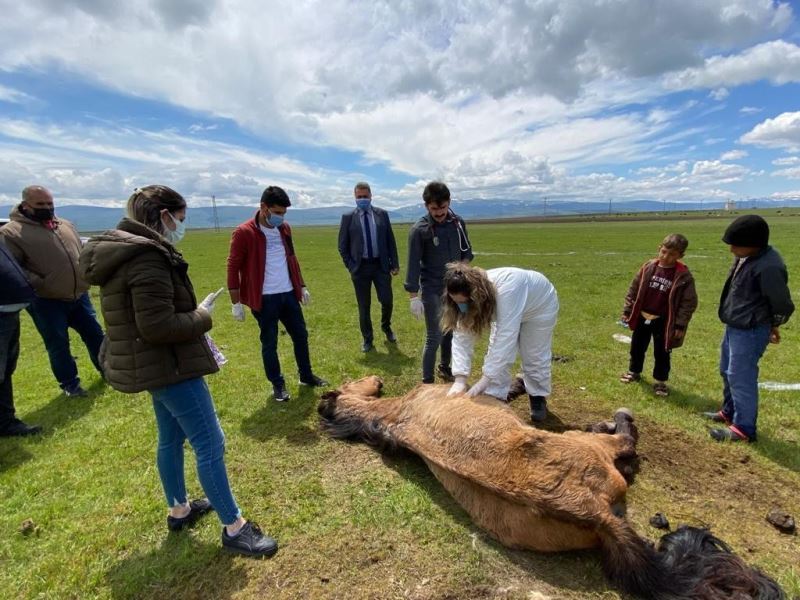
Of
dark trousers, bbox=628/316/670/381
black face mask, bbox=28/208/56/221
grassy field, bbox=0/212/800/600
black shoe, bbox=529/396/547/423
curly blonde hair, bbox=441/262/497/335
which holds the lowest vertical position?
grassy field, bbox=0/212/800/600

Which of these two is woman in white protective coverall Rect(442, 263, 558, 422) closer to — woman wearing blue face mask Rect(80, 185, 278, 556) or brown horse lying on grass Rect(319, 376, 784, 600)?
brown horse lying on grass Rect(319, 376, 784, 600)

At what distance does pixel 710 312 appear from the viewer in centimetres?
992

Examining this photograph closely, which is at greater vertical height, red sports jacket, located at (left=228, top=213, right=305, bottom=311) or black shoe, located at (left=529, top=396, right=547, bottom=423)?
red sports jacket, located at (left=228, top=213, right=305, bottom=311)

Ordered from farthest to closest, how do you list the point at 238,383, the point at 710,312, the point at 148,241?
the point at 710,312 < the point at 238,383 < the point at 148,241

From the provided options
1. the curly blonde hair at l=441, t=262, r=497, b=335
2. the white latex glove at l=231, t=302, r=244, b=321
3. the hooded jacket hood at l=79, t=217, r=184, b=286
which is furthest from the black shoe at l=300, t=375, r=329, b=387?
the hooded jacket hood at l=79, t=217, r=184, b=286

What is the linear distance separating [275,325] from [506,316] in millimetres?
2936

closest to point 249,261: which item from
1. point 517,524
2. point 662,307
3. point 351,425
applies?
point 351,425

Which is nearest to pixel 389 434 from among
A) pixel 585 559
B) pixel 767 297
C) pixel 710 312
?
pixel 585 559

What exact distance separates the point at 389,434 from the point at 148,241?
2637 millimetres

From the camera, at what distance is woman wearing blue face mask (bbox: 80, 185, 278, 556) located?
7.69 ft

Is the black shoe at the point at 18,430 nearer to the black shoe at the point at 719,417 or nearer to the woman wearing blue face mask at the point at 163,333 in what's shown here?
the woman wearing blue face mask at the point at 163,333

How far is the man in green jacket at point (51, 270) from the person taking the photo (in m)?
5.24

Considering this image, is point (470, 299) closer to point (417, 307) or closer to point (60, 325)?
point (417, 307)

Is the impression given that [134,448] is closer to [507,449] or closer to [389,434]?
[389,434]
